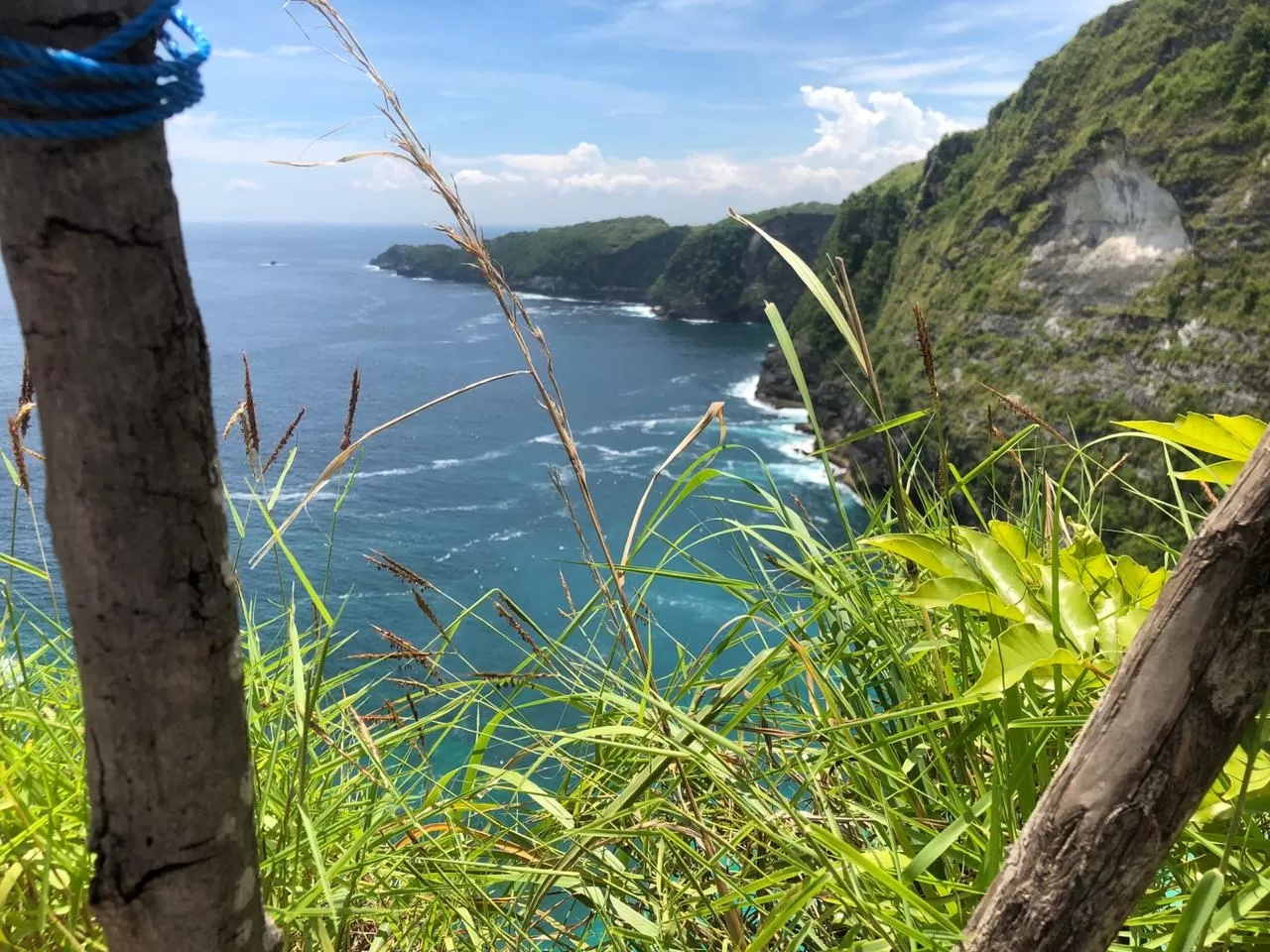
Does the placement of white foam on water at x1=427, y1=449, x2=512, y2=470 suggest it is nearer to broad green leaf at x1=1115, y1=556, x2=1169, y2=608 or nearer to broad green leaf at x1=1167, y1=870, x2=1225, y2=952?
broad green leaf at x1=1115, y1=556, x2=1169, y2=608

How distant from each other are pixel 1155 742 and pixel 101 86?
0.97 metres

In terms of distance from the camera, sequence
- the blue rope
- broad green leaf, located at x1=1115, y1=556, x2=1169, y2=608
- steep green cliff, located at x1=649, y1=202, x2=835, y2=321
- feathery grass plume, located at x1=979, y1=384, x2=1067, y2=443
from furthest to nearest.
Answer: steep green cliff, located at x1=649, y1=202, x2=835, y2=321 < feathery grass plume, located at x1=979, y1=384, x2=1067, y2=443 < broad green leaf, located at x1=1115, y1=556, x2=1169, y2=608 < the blue rope

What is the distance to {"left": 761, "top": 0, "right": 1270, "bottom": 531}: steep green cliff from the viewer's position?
30.8m

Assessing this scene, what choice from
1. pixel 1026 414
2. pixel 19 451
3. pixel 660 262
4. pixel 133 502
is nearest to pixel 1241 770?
pixel 1026 414

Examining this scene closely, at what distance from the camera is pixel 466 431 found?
3541 centimetres

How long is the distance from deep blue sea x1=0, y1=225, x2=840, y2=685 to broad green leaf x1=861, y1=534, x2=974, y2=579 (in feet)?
10.1

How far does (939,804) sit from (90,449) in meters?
1.05

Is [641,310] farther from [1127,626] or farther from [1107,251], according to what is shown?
[1127,626]

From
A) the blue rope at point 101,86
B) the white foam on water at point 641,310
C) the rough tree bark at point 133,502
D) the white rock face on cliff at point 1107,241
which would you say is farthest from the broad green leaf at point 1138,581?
the white foam on water at point 641,310

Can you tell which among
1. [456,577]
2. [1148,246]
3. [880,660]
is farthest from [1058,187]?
[880,660]

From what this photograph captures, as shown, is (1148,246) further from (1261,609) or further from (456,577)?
(1261,609)

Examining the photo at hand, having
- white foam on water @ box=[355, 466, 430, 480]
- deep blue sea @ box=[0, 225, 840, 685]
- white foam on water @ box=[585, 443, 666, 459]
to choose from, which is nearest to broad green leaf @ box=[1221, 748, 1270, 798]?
deep blue sea @ box=[0, 225, 840, 685]

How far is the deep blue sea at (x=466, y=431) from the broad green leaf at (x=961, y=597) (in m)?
3.15

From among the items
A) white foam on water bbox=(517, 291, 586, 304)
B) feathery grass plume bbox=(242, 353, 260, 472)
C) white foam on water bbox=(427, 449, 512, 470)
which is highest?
white foam on water bbox=(517, 291, 586, 304)
